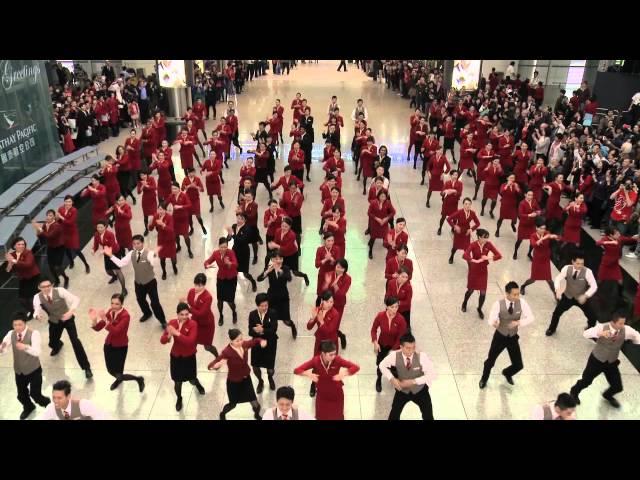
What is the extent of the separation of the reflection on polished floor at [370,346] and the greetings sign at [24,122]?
9.43ft

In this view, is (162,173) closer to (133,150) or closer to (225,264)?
(133,150)

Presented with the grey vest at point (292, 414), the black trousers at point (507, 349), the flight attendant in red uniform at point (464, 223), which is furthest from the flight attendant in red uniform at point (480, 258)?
the grey vest at point (292, 414)

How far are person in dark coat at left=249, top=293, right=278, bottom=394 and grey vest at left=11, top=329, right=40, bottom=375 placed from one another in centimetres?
212

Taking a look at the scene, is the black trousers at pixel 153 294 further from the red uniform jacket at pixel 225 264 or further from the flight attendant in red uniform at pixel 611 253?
the flight attendant in red uniform at pixel 611 253

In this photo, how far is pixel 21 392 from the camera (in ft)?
18.6

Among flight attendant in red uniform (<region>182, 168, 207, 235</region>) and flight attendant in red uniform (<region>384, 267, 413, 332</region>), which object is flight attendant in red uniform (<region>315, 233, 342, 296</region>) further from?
flight attendant in red uniform (<region>182, 168, 207, 235</region>)

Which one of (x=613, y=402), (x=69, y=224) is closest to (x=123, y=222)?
(x=69, y=224)

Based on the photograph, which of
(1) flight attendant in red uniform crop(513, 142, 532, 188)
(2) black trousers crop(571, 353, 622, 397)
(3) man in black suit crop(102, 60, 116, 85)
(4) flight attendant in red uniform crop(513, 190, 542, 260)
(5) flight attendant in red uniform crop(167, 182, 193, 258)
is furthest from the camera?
(3) man in black suit crop(102, 60, 116, 85)

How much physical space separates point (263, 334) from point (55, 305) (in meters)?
2.33

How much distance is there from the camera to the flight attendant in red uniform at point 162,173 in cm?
1102

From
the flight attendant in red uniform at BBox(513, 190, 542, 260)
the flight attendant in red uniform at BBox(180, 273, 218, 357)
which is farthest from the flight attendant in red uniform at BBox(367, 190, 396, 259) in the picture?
the flight attendant in red uniform at BBox(180, 273, 218, 357)

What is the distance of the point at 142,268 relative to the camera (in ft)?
23.1

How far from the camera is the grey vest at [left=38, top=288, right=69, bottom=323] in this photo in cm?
618

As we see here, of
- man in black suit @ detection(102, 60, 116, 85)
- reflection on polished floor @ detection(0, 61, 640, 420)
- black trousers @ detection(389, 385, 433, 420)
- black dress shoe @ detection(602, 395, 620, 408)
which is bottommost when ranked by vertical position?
reflection on polished floor @ detection(0, 61, 640, 420)
